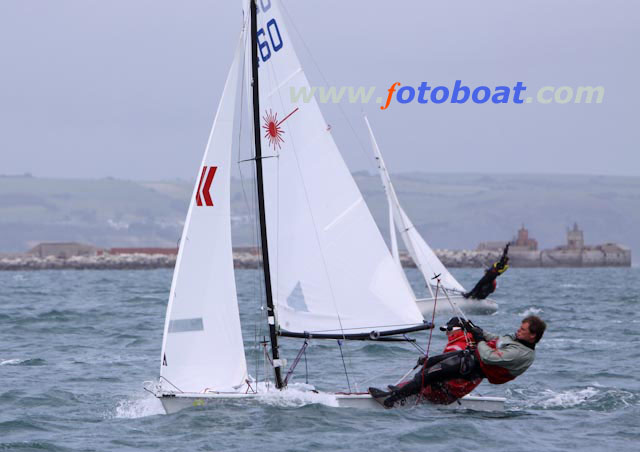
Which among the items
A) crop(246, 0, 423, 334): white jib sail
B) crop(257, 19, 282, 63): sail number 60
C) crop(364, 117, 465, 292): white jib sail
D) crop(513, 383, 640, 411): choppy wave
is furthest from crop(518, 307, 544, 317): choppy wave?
crop(257, 19, 282, 63): sail number 60

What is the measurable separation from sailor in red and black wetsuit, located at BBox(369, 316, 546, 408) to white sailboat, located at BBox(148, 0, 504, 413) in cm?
58

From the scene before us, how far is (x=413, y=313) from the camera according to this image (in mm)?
15242

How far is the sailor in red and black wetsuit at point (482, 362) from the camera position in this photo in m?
13.8

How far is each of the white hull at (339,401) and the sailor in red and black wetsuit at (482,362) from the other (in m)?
0.18

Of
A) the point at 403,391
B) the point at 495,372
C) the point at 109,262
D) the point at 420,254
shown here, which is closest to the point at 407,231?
the point at 420,254

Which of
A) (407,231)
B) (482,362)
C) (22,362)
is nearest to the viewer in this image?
(482,362)

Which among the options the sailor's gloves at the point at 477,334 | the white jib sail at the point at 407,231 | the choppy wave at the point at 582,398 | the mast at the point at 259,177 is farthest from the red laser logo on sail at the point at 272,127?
the white jib sail at the point at 407,231

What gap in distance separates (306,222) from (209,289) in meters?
1.74

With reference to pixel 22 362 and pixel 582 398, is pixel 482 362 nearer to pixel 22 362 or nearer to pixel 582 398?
pixel 582 398

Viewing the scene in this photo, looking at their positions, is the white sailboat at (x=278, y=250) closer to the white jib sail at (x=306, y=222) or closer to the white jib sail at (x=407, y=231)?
the white jib sail at (x=306, y=222)

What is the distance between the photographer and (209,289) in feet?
48.6

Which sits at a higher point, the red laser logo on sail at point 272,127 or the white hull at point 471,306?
the red laser logo on sail at point 272,127

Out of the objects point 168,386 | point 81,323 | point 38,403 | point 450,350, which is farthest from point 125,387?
point 81,323

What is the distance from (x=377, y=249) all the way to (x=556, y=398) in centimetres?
405
